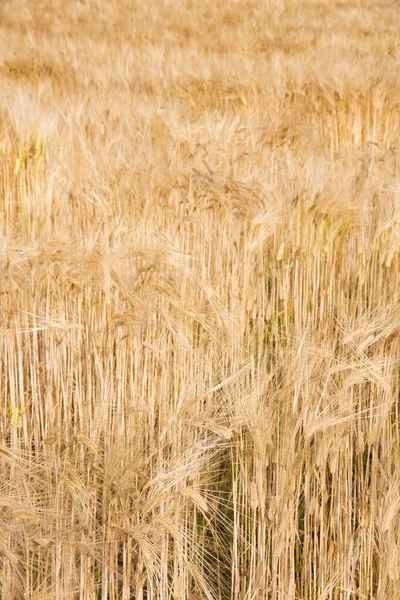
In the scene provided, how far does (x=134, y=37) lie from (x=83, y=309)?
16.1ft

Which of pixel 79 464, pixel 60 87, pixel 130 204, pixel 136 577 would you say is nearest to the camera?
pixel 136 577

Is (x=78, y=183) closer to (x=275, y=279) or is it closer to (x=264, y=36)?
(x=275, y=279)

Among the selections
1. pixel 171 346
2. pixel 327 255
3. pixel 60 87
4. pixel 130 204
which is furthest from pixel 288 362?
pixel 60 87

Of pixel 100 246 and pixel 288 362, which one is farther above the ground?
pixel 100 246

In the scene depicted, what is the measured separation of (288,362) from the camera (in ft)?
4.04

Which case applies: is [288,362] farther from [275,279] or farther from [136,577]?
[275,279]

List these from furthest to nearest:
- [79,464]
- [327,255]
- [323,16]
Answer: [323,16], [327,255], [79,464]

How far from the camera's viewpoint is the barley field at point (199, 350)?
1.03m

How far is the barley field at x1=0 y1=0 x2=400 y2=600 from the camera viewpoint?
1.03 meters

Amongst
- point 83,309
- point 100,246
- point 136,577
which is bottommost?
point 136,577

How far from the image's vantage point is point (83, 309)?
151cm

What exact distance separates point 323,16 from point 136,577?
7.61 metres

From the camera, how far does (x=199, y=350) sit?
133cm

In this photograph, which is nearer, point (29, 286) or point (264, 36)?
point (29, 286)
